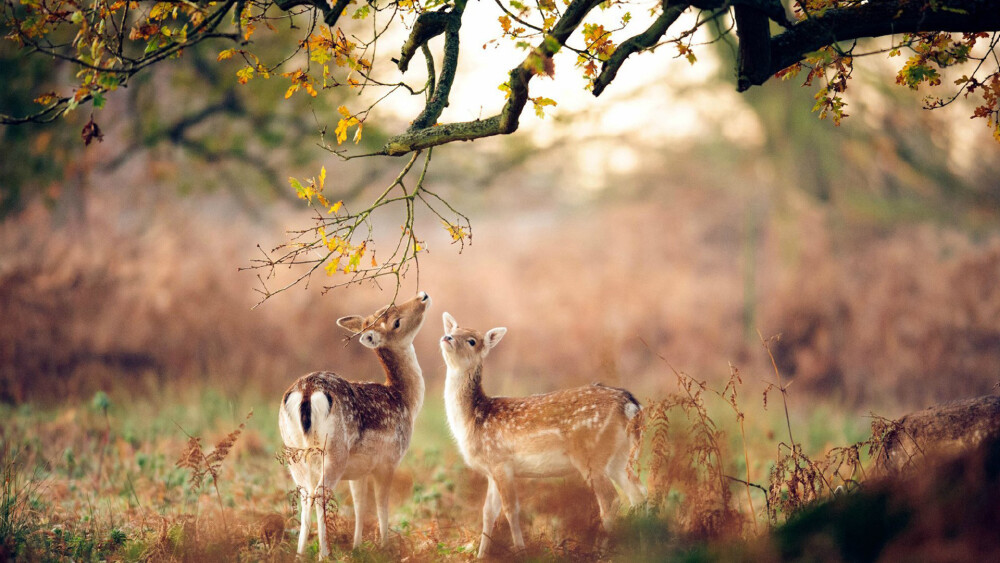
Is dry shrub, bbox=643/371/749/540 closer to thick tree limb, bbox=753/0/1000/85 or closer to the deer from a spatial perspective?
the deer

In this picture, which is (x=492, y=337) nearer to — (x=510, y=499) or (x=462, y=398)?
(x=462, y=398)

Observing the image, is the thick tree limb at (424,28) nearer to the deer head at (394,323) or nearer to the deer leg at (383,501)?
the deer head at (394,323)

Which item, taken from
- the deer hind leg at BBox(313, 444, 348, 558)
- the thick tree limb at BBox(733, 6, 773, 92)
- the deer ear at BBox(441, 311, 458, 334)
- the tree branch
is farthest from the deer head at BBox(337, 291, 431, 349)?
the thick tree limb at BBox(733, 6, 773, 92)

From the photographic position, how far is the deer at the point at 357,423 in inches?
219

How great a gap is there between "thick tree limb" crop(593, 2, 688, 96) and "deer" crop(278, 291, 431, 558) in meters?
2.48

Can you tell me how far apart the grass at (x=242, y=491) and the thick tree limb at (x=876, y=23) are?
238 centimetres

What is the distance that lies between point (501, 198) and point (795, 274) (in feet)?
47.5

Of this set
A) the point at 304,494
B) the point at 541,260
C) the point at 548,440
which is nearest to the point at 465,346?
the point at 548,440

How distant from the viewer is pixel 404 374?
675 cm

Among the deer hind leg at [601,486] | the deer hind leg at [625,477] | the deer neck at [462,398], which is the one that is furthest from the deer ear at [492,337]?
the deer hind leg at [625,477]

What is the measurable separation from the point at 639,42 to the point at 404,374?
3150 mm

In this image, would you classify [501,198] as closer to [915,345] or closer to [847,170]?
[847,170]

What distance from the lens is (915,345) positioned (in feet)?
47.1

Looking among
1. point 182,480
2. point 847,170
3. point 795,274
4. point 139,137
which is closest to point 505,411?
point 182,480
